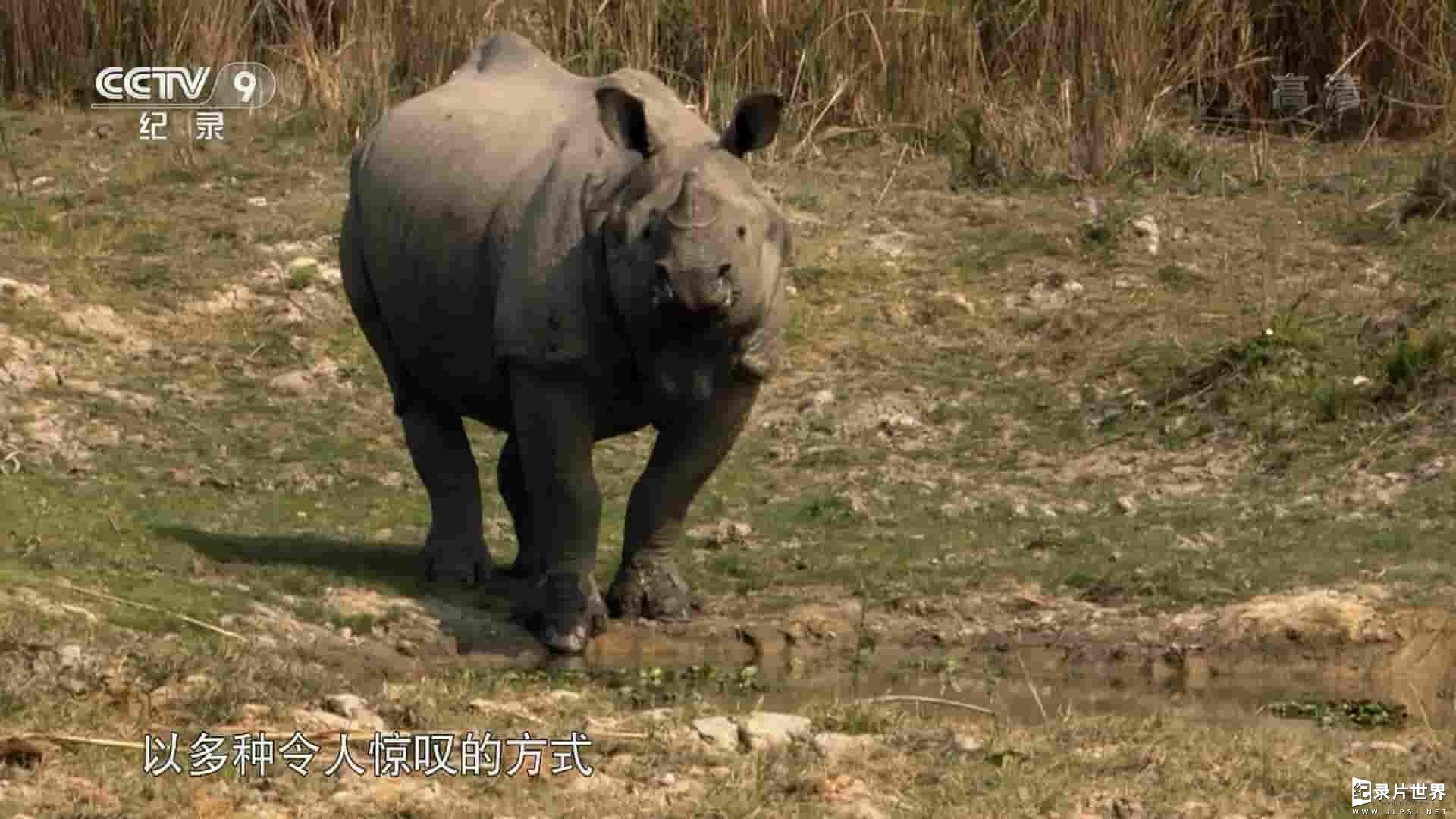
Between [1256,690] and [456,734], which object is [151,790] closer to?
[456,734]

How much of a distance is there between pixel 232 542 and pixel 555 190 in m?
1.91

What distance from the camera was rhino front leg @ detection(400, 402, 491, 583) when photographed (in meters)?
10.0

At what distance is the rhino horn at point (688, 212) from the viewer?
27.7 feet

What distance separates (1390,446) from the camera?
11531 millimetres

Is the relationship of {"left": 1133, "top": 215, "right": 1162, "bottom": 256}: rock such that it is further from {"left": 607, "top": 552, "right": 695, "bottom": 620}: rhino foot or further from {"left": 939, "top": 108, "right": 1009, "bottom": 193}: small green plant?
{"left": 607, "top": 552, "right": 695, "bottom": 620}: rhino foot

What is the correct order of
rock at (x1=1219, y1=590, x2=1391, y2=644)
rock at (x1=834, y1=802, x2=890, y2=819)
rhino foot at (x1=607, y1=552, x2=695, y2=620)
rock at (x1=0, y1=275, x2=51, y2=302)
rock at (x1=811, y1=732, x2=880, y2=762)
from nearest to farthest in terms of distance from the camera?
1. rock at (x1=834, y1=802, x2=890, y2=819)
2. rock at (x1=811, y1=732, x2=880, y2=762)
3. rock at (x1=1219, y1=590, x2=1391, y2=644)
4. rhino foot at (x1=607, y1=552, x2=695, y2=620)
5. rock at (x1=0, y1=275, x2=51, y2=302)

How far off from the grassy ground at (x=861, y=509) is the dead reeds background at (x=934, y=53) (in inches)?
15.2

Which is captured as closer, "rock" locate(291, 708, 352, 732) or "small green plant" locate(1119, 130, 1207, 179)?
"rock" locate(291, 708, 352, 732)

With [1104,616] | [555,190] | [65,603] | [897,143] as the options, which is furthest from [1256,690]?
[897,143]

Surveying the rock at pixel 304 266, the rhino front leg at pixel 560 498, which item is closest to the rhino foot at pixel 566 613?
the rhino front leg at pixel 560 498

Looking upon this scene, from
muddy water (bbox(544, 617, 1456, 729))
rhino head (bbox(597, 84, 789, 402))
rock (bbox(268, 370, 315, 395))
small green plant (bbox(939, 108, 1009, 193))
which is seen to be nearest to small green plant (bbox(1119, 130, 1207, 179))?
small green plant (bbox(939, 108, 1009, 193))

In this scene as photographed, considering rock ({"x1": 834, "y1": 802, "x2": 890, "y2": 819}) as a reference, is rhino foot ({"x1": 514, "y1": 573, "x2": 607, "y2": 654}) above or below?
below

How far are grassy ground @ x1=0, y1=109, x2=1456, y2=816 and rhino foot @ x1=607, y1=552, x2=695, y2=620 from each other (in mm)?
89

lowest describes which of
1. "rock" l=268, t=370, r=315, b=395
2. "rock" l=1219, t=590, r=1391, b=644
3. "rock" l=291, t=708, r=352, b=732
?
"rock" l=268, t=370, r=315, b=395
